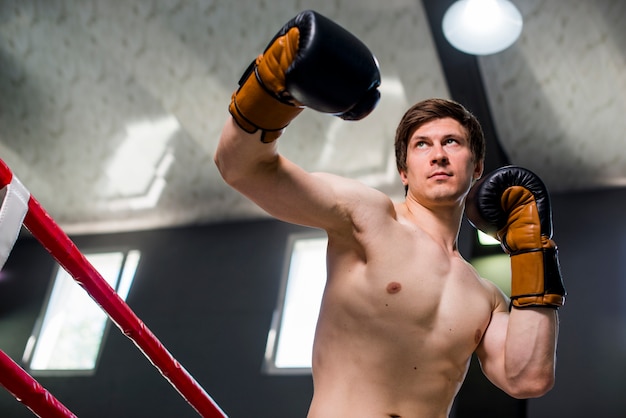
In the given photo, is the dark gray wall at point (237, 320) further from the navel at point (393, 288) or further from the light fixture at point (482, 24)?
the navel at point (393, 288)

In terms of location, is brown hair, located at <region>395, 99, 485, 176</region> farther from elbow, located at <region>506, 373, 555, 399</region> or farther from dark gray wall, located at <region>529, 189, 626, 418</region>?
dark gray wall, located at <region>529, 189, 626, 418</region>

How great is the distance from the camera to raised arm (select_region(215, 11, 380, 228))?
114cm

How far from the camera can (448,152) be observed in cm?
165

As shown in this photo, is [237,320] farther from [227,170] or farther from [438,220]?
[227,170]

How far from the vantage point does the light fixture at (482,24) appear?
370 centimetres

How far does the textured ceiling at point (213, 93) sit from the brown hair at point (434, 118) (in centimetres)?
260

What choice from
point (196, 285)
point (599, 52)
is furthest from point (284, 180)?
point (196, 285)

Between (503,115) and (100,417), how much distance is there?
13.5 feet

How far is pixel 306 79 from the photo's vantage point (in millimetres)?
1132

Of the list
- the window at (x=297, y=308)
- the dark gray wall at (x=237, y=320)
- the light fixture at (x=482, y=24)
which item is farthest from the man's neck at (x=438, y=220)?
the window at (x=297, y=308)

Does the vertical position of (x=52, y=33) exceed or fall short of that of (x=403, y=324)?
it exceeds it

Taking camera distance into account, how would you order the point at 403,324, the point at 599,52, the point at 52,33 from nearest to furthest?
the point at 403,324, the point at 599,52, the point at 52,33

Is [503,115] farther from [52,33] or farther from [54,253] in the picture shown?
[54,253]

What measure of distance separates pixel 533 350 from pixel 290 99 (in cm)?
75
